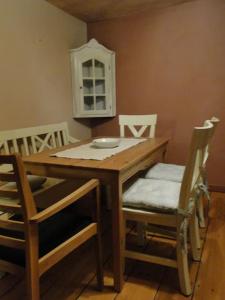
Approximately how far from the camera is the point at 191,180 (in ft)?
4.57

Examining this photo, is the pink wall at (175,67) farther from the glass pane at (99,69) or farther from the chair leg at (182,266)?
the chair leg at (182,266)

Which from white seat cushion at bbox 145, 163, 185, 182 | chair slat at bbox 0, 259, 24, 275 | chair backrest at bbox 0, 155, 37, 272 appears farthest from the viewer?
white seat cushion at bbox 145, 163, 185, 182

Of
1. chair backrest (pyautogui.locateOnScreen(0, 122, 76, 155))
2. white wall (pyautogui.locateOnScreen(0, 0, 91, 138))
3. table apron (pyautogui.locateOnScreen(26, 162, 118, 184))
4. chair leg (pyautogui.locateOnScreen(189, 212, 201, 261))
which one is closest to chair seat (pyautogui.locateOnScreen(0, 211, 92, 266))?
table apron (pyautogui.locateOnScreen(26, 162, 118, 184))

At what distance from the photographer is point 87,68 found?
3.15m

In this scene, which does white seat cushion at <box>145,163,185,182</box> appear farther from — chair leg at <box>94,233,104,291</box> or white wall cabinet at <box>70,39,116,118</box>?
white wall cabinet at <box>70,39,116,118</box>

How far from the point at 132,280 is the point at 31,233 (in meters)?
0.83

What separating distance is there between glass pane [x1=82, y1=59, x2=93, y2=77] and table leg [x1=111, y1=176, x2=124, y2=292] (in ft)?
6.79

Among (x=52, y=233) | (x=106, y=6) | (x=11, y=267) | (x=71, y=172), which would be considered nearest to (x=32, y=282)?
(x=11, y=267)

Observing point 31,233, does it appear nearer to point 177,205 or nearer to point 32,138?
point 177,205

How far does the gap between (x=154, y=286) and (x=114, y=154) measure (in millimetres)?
829

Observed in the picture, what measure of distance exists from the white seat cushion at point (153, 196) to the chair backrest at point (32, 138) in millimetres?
1109

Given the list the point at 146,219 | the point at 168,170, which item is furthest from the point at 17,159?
the point at 168,170

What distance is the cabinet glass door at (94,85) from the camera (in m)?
3.13

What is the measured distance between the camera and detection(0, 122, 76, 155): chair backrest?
7.11 feet
